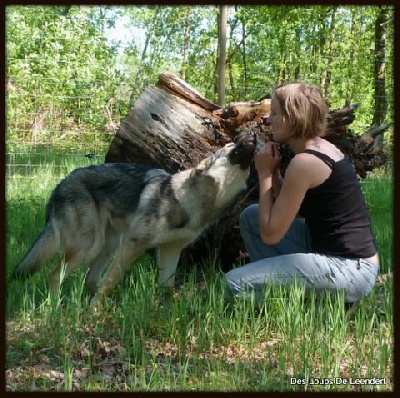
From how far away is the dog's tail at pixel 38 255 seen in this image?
4590mm

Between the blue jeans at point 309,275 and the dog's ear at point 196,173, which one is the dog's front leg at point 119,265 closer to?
the dog's ear at point 196,173

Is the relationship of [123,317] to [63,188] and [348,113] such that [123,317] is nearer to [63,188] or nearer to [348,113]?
[63,188]

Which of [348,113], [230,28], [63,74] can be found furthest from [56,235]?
[230,28]

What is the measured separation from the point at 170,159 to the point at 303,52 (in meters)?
8.88

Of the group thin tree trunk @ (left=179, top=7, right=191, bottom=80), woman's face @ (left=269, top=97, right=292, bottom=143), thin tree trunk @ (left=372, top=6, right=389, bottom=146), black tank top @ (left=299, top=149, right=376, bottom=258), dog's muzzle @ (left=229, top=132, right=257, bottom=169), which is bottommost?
black tank top @ (left=299, top=149, right=376, bottom=258)

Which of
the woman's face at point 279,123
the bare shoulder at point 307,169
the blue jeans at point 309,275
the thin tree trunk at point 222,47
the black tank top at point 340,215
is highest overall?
the thin tree trunk at point 222,47

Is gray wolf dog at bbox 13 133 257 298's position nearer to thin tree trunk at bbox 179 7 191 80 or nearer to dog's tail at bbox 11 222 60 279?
dog's tail at bbox 11 222 60 279

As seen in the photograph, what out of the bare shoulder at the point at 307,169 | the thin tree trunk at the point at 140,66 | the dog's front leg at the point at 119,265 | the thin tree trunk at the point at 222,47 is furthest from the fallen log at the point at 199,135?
the thin tree trunk at the point at 140,66

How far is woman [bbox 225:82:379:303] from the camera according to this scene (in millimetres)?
3730

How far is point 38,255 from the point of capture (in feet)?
15.2

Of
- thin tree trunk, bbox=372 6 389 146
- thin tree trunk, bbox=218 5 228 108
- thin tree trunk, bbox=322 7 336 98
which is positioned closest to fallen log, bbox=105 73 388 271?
thin tree trunk, bbox=218 5 228 108

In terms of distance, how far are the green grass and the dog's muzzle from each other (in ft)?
3.27

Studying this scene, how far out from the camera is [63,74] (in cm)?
981

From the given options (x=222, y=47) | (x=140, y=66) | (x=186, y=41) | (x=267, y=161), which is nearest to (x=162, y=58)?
(x=186, y=41)
